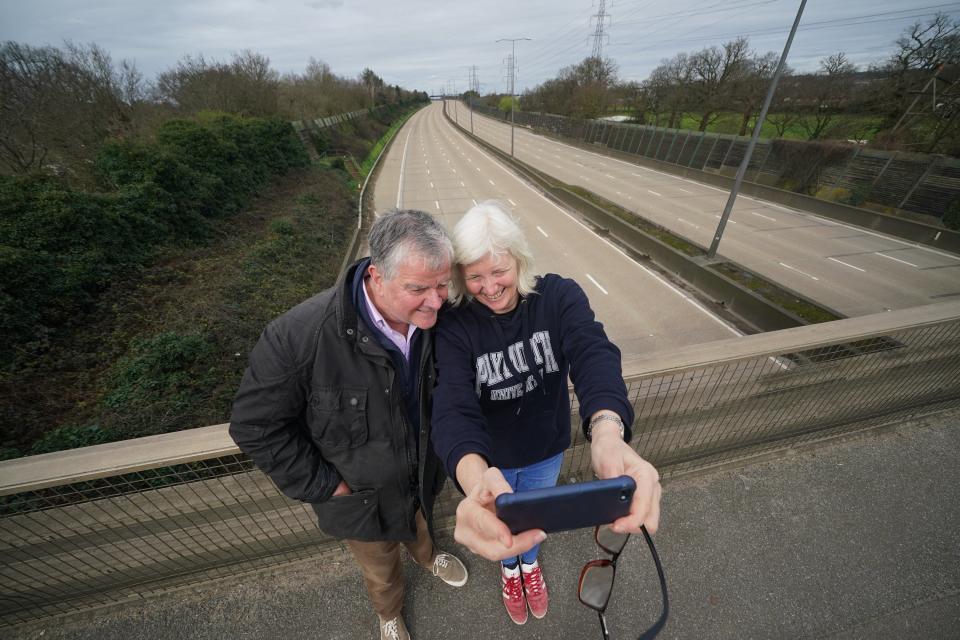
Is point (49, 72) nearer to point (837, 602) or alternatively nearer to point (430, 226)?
point (430, 226)

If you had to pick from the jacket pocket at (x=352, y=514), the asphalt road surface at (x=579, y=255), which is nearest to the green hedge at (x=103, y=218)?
the jacket pocket at (x=352, y=514)

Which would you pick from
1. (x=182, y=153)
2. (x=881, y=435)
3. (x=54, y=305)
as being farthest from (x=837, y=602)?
(x=182, y=153)

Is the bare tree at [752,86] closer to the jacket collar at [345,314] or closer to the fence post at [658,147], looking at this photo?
the fence post at [658,147]

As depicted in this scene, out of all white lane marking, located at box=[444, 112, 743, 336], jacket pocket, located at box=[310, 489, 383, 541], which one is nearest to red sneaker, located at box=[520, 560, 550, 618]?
jacket pocket, located at box=[310, 489, 383, 541]

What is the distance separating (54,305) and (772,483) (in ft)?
33.0

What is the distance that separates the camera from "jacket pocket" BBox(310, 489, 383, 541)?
5.81ft

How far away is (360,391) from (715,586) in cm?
250

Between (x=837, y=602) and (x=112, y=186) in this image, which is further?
(x=112, y=186)

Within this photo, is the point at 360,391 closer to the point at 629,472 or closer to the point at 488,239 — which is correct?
the point at 488,239

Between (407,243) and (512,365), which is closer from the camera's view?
(407,243)

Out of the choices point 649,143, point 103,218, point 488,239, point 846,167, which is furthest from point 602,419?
point 649,143

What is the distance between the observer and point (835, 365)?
3189 mm

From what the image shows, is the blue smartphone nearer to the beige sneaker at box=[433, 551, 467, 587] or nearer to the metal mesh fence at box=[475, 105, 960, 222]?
the beige sneaker at box=[433, 551, 467, 587]

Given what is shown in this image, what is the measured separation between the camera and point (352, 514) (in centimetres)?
179
